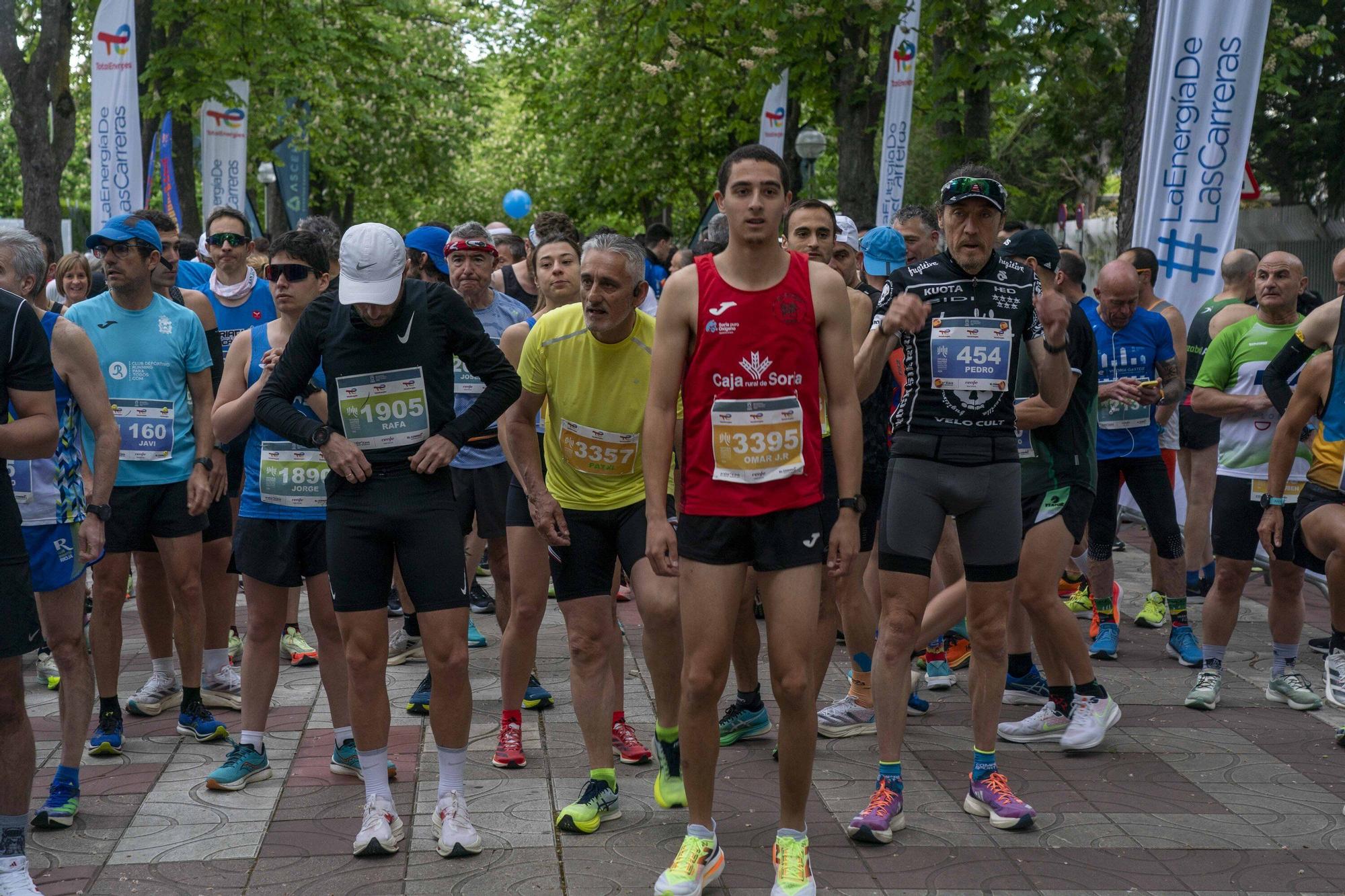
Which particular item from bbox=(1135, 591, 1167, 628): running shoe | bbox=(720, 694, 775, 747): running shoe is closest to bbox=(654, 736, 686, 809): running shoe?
bbox=(720, 694, 775, 747): running shoe

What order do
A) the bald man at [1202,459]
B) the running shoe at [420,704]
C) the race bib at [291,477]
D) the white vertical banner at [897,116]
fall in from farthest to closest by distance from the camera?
the white vertical banner at [897,116]
the bald man at [1202,459]
the running shoe at [420,704]
the race bib at [291,477]

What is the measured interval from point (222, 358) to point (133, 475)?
3.55 feet

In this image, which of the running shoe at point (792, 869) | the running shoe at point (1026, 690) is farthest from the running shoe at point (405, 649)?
the running shoe at point (792, 869)

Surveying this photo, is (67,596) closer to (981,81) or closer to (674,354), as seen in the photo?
(674,354)

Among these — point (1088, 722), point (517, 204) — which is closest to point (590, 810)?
point (1088, 722)

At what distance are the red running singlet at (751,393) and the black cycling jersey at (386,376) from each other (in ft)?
2.94

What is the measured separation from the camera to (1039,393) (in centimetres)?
567

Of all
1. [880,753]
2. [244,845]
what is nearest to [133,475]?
[244,845]

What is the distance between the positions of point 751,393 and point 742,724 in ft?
7.64

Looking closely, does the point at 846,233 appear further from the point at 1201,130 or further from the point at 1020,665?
the point at 1201,130

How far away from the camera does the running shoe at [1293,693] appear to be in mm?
6875

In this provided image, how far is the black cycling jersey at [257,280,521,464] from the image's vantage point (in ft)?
15.9

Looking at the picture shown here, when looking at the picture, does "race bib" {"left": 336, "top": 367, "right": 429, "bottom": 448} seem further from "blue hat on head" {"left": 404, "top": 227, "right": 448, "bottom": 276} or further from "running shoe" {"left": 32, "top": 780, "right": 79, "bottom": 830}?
"blue hat on head" {"left": 404, "top": 227, "right": 448, "bottom": 276}

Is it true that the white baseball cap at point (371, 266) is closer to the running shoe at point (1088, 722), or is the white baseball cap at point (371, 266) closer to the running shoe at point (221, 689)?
the running shoe at point (221, 689)
